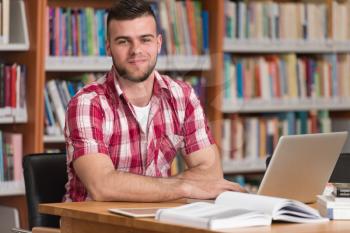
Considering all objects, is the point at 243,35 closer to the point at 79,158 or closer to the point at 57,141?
the point at 57,141

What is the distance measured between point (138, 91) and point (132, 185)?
490mm

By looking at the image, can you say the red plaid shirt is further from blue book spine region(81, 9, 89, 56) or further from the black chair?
blue book spine region(81, 9, 89, 56)

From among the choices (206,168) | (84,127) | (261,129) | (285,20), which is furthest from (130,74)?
(285,20)

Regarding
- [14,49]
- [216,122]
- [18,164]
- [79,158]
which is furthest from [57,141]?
[79,158]

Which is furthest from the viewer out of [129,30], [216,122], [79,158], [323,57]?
[323,57]

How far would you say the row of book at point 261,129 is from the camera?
5047mm

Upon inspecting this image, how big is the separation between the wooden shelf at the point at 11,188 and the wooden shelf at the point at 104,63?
0.59 meters

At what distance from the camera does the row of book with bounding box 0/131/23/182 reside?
4.27 meters

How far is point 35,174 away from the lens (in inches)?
113

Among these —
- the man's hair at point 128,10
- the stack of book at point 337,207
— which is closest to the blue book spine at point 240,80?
the man's hair at point 128,10

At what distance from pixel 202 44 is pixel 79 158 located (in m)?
2.26

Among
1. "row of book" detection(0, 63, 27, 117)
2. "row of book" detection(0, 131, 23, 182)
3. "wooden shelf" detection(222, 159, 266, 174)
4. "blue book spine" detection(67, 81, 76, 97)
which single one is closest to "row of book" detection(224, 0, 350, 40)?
"wooden shelf" detection(222, 159, 266, 174)

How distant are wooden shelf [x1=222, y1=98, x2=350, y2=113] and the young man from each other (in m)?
1.82

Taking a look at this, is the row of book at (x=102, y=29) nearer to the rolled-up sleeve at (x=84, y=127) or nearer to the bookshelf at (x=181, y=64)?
the bookshelf at (x=181, y=64)
